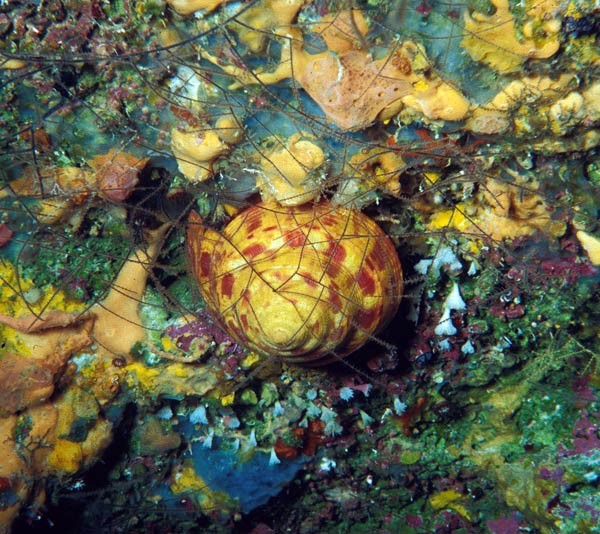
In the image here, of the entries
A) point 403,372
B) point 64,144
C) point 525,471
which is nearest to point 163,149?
point 64,144

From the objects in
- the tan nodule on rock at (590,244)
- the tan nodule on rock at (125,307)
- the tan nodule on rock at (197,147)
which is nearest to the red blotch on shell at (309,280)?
the tan nodule on rock at (197,147)

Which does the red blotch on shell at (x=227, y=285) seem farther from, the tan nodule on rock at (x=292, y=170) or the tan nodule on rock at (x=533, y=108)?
the tan nodule on rock at (x=533, y=108)

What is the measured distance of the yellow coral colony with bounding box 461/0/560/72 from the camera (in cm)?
249

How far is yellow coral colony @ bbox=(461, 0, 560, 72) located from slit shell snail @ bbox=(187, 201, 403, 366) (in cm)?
129

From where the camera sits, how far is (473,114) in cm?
288

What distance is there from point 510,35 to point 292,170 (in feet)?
4.81

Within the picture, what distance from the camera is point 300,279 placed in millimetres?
3029

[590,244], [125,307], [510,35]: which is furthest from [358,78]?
[125,307]

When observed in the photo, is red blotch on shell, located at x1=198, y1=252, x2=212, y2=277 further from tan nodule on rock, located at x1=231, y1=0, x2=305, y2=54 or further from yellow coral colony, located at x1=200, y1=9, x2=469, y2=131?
tan nodule on rock, located at x1=231, y1=0, x2=305, y2=54

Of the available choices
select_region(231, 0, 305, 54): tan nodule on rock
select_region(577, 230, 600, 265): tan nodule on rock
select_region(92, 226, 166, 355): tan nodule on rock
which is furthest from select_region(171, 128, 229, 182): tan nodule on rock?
select_region(577, 230, 600, 265): tan nodule on rock

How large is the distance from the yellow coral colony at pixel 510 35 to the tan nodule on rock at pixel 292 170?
108cm

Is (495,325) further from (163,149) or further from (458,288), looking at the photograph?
(163,149)

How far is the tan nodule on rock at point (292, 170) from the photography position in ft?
9.96

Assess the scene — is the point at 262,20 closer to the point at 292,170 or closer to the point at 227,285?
the point at 292,170
